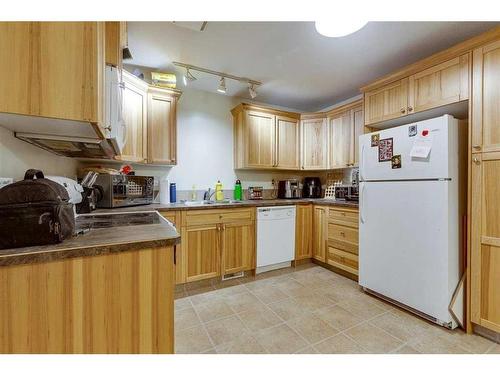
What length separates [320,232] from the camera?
2951 mm

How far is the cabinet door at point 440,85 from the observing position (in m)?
1.69

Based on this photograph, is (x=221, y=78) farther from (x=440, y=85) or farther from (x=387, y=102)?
(x=440, y=85)

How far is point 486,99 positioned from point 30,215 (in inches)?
104

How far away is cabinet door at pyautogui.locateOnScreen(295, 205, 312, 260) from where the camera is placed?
2986mm

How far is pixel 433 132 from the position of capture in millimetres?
1736

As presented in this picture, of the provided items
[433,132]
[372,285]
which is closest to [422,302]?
[372,285]

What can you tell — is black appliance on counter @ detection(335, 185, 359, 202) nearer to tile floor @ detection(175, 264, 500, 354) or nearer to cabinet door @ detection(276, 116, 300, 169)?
cabinet door @ detection(276, 116, 300, 169)

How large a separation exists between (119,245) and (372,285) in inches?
89.2

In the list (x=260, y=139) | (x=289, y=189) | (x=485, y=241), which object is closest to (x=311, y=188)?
(x=289, y=189)

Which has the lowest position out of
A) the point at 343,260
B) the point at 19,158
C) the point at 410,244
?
the point at 343,260

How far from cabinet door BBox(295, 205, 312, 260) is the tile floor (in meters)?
0.55

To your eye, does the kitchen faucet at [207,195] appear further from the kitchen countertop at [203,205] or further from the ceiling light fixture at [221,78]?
the ceiling light fixture at [221,78]

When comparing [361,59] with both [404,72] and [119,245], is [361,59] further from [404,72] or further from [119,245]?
[119,245]

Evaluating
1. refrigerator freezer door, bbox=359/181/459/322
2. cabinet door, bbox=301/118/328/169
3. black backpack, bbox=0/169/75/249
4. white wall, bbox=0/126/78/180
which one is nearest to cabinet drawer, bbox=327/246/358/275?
refrigerator freezer door, bbox=359/181/459/322
